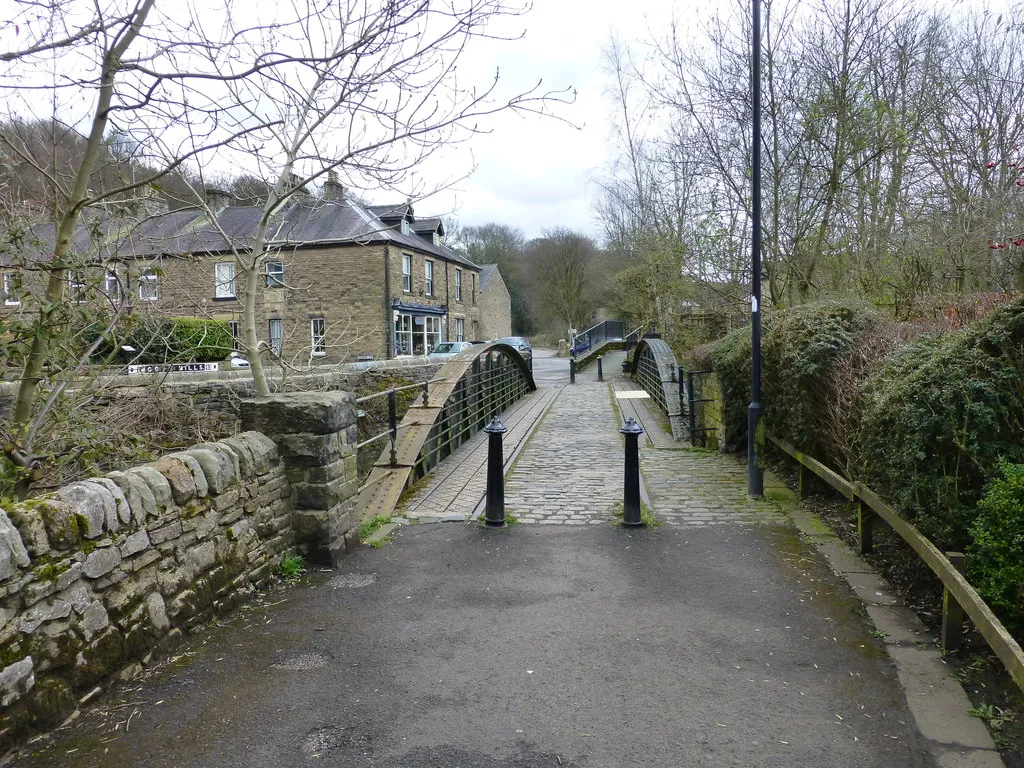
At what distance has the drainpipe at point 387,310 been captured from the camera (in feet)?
95.9

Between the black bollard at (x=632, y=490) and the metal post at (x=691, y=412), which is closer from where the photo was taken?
the black bollard at (x=632, y=490)

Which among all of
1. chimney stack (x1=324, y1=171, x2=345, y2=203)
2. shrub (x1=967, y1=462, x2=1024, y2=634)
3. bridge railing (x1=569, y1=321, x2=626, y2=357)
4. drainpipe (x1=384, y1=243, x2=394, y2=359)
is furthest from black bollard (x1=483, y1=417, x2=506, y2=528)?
bridge railing (x1=569, y1=321, x2=626, y2=357)

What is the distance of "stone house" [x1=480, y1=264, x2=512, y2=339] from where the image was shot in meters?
48.8

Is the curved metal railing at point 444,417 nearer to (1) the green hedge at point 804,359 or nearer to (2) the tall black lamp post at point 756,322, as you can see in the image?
(2) the tall black lamp post at point 756,322

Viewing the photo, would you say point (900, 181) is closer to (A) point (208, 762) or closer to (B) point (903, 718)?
(B) point (903, 718)

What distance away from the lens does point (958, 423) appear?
3924mm

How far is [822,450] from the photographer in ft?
22.8

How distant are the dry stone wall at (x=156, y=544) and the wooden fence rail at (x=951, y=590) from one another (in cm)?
389

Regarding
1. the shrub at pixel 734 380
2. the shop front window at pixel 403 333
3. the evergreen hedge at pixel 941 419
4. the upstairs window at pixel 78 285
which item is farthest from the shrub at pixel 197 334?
the shop front window at pixel 403 333

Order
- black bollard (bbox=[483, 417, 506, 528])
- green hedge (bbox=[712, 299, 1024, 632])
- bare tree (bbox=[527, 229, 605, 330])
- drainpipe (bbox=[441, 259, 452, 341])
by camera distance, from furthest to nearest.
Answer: bare tree (bbox=[527, 229, 605, 330]) → drainpipe (bbox=[441, 259, 452, 341]) → black bollard (bbox=[483, 417, 506, 528]) → green hedge (bbox=[712, 299, 1024, 632])

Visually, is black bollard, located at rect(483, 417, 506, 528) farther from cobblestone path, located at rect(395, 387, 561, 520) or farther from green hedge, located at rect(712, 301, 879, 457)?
green hedge, located at rect(712, 301, 879, 457)

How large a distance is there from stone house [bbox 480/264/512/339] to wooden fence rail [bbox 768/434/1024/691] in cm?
4095

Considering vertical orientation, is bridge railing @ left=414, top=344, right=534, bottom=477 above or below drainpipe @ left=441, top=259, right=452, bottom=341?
below

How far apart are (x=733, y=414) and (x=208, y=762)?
8742 millimetres
